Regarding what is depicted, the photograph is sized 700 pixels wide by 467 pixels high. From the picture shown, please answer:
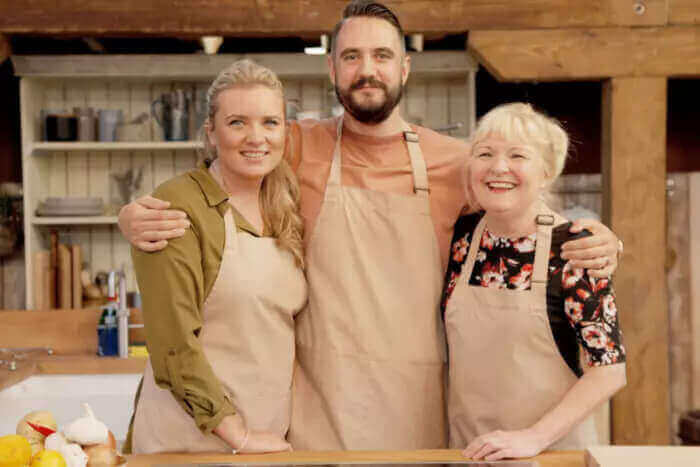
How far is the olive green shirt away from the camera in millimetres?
1768

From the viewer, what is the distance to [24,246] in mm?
Answer: 5164

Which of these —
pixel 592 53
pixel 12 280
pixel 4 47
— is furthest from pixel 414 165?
pixel 12 280

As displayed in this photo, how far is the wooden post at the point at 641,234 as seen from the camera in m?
4.21

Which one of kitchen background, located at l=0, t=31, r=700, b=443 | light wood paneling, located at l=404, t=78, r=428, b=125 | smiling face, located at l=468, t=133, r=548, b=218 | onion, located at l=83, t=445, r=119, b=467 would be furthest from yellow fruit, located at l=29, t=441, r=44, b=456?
light wood paneling, located at l=404, t=78, r=428, b=125

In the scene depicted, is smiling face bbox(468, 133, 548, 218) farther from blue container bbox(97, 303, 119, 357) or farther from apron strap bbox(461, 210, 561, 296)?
blue container bbox(97, 303, 119, 357)

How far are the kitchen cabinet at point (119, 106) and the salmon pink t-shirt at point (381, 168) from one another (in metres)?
2.58

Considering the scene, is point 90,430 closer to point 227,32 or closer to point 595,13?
point 227,32

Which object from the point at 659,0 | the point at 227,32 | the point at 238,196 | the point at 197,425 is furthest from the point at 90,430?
the point at 659,0

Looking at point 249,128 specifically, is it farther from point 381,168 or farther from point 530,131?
point 530,131

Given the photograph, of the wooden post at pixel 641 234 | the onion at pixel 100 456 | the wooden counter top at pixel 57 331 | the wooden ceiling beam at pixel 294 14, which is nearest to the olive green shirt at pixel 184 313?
the onion at pixel 100 456

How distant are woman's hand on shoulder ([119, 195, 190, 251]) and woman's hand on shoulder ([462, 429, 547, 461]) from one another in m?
0.83

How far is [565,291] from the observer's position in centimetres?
182

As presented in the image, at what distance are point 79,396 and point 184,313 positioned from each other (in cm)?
216

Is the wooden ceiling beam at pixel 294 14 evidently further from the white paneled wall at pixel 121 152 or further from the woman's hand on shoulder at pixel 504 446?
the woman's hand on shoulder at pixel 504 446
